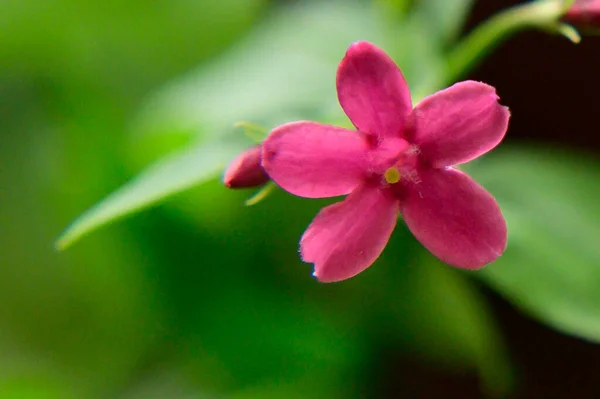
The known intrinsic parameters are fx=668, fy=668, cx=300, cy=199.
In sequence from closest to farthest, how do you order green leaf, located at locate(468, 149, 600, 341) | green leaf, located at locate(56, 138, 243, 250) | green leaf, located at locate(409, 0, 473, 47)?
green leaf, located at locate(56, 138, 243, 250), green leaf, located at locate(468, 149, 600, 341), green leaf, located at locate(409, 0, 473, 47)

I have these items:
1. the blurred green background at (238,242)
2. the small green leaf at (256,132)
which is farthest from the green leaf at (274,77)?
the small green leaf at (256,132)

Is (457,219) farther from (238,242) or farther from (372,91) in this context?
(238,242)

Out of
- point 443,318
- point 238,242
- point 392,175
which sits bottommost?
point 443,318

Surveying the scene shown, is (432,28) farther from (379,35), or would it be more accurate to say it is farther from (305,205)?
(305,205)

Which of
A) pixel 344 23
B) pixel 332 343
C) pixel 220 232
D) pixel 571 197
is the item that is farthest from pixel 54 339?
pixel 571 197

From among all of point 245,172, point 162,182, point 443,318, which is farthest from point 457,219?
point 443,318

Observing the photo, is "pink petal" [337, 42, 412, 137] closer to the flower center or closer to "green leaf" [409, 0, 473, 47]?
the flower center

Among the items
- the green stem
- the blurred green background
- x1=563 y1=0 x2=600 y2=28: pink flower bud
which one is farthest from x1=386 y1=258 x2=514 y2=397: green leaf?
x1=563 y1=0 x2=600 y2=28: pink flower bud
